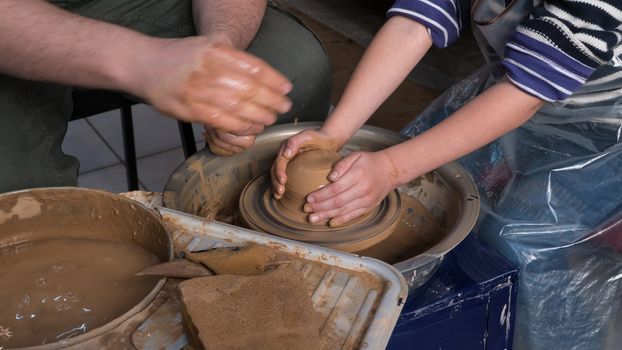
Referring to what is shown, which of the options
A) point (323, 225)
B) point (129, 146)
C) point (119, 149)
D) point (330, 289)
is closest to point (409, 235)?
point (323, 225)

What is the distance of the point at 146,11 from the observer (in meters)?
1.74

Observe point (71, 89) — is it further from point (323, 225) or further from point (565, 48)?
point (565, 48)

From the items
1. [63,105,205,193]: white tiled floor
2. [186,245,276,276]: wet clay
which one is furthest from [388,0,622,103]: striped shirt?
[63,105,205,193]: white tiled floor

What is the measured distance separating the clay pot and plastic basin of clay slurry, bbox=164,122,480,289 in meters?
0.17

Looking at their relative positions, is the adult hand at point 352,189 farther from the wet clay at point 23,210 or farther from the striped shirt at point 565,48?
the wet clay at point 23,210

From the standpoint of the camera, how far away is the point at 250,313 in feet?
2.79

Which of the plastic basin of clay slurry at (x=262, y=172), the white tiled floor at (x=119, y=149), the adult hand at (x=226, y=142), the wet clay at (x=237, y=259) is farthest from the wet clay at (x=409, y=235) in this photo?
the white tiled floor at (x=119, y=149)

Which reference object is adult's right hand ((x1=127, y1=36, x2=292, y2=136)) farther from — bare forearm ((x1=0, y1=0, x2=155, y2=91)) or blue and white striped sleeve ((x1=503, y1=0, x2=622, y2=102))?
blue and white striped sleeve ((x1=503, y1=0, x2=622, y2=102))

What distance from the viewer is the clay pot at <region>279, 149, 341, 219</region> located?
4.34 feet

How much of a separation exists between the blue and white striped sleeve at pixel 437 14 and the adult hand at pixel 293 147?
32cm

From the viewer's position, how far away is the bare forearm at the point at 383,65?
151 cm

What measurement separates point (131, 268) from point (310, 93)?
88 centimetres

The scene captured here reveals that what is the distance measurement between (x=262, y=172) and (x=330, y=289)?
695mm

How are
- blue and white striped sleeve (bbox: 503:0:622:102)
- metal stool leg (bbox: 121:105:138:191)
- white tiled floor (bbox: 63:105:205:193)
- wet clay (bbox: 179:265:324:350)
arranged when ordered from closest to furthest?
wet clay (bbox: 179:265:324:350)
blue and white striped sleeve (bbox: 503:0:622:102)
metal stool leg (bbox: 121:105:138:191)
white tiled floor (bbox: 63:105:205:193)
